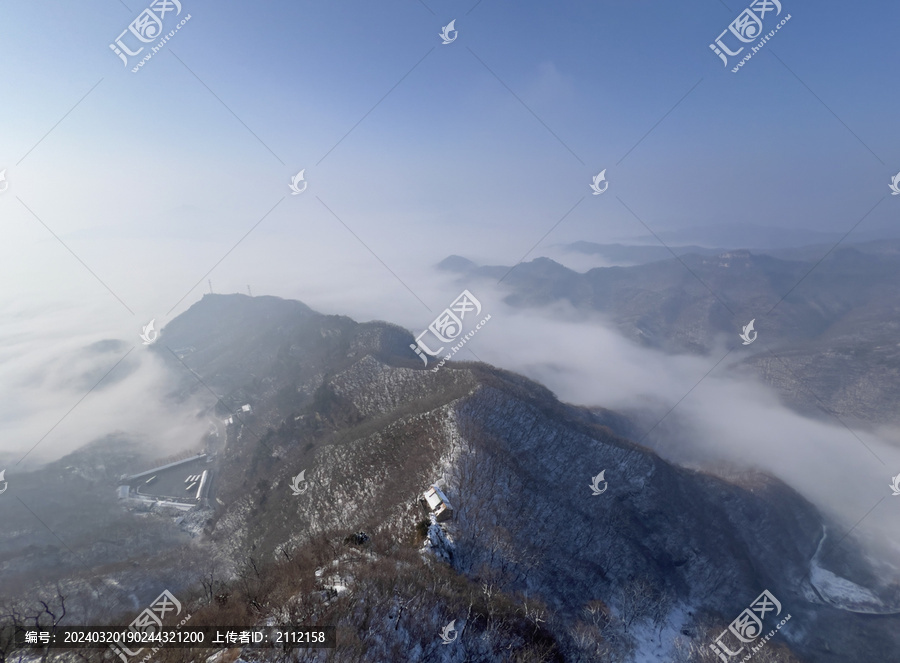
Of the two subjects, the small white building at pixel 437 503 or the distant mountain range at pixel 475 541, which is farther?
the small white building at pixel 437 503

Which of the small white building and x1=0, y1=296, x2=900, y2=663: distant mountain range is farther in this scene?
the small white building

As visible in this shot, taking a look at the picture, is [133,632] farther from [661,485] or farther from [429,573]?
[661,485]

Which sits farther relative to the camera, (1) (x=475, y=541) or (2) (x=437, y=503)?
(2) (x=437, y=503)

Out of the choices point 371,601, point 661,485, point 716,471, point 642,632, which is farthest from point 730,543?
point 371,601

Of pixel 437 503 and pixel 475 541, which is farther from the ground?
pixel 437 503
